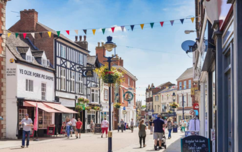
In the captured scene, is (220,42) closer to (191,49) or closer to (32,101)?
(191,49)

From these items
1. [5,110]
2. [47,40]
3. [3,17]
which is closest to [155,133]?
[5,110]

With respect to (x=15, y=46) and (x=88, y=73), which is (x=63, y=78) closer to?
(x=88, y=73)

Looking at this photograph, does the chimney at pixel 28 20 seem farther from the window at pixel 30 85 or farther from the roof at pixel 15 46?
the window at pixel 30 85

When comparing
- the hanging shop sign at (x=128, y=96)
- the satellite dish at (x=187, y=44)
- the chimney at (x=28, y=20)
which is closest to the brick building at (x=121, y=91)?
the hanging shop sign at (x=128, y=96)

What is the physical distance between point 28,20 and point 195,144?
28046mm

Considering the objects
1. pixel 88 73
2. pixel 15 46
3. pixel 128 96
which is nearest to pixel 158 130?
pixel 15 46

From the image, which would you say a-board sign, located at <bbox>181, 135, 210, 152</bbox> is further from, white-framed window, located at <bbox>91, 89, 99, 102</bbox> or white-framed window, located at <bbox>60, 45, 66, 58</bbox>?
white-framed window, located at <bbox>91, 89, 99, 102</bbox>

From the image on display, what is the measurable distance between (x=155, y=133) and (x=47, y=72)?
55.0 ft

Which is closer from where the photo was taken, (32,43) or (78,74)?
(32,43)

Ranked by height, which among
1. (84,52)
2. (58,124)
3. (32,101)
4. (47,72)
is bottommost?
(58,124)

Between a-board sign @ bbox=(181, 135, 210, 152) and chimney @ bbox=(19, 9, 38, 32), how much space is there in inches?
1075

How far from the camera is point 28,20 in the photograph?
1318 inches

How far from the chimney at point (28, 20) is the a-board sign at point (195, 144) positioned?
89.6 feet

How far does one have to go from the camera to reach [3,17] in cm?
2588
